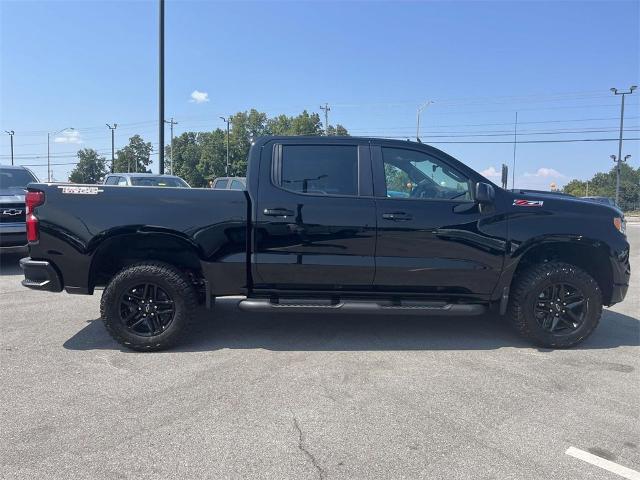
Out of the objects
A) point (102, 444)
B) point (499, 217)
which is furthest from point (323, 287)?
point (102, 444)

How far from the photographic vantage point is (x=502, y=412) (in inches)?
138

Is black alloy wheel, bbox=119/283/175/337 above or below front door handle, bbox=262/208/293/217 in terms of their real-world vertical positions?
below

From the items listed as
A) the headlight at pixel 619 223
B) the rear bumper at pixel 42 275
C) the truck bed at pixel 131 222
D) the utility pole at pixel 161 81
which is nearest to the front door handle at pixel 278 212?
the truck bed at pixel 131 222

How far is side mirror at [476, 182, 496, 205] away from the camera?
452 centimetres

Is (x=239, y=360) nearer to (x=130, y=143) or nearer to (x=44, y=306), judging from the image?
(x=44, y=306)

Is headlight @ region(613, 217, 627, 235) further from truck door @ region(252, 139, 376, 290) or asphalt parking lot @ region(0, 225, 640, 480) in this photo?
truck door @ region(252, 139, 376, 290)

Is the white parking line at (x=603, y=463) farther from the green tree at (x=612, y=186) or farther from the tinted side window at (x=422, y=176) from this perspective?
the green tree at (x=612, y=186)

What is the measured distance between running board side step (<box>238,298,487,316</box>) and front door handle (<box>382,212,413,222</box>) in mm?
818

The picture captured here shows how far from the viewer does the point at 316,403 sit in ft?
11.7

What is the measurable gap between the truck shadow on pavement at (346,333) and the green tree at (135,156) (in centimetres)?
8118

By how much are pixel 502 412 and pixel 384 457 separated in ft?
3.67

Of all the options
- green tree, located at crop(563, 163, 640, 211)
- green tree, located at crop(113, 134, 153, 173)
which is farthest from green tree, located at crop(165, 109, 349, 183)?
green tree, located at crop(563, 163, 640, 211)

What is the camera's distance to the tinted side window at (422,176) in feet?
15.6

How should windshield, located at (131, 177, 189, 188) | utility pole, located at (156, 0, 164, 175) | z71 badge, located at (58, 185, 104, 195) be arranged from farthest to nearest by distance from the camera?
1. utility pole, located at (156, 0, 164, 175)
2. windshield, located at (131, 177, 189, 188)
3. z71 badge, located at (58, 185, 104, 195)
